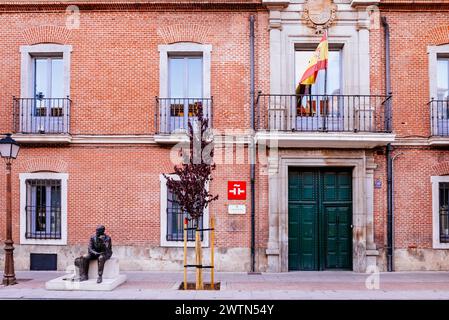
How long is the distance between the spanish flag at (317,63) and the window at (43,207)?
7.58m

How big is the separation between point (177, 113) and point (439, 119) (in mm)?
7831

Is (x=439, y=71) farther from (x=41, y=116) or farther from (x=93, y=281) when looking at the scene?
(x=41, y=116)

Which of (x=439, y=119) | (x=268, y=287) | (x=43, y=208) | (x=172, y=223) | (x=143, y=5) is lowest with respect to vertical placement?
(x=268, y=287)

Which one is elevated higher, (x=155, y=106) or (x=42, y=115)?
(x=155, y=106)

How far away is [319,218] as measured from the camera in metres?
12.9

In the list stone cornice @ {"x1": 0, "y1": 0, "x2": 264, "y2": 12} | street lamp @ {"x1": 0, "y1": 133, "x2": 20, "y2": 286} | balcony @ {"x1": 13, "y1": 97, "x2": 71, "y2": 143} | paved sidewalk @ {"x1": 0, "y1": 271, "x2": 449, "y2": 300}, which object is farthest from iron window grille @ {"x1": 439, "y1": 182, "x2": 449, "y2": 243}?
street lamp @ {"x1": 0, "y1": 133, "x2": 20, "y2": 286}

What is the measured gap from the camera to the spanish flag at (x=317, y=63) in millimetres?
11727

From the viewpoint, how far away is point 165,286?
10414 mm

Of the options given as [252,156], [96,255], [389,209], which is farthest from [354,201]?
[96,255]

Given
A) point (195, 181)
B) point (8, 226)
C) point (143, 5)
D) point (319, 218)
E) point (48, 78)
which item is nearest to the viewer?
point (195, 181)

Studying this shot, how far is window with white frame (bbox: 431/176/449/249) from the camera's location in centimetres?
1267

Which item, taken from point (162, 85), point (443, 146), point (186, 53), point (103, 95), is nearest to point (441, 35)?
point (443, 146)

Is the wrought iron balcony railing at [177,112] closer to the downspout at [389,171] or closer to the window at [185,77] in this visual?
the window at [185,77]

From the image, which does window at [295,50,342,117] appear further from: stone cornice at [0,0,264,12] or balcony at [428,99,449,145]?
balcony at [428,99,449,145]
